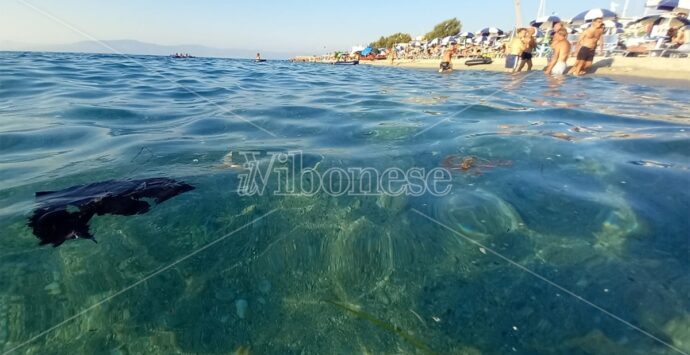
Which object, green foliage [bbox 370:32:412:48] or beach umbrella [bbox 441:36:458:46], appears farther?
green foliage [bbox 370:32:412:48]

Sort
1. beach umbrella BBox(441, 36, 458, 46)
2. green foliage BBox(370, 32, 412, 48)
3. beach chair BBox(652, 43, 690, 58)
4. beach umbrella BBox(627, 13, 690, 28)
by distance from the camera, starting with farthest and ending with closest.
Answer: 1. green foliage BBox(370, 32, 412, 48)
2. beach umbrella BBox(441, 36, 458, 46)
3. beach umbrella BBox(627, 13, 690, 28)
4. beach chair BBox(652, 43, 690, 58)

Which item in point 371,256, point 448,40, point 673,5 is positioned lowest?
point 371,256

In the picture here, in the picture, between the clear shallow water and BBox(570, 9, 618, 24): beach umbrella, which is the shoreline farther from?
the clear shallow water

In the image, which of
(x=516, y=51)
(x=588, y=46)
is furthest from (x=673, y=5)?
(x=516, y=51)

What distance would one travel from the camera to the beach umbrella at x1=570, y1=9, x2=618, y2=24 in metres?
19.0

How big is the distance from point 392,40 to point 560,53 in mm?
57334

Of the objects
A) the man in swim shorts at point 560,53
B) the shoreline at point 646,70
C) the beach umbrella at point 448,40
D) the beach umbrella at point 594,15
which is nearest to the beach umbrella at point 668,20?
the beach umbrella at point 594,15

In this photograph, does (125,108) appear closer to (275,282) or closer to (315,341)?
(275,282)

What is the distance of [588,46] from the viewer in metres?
11.9

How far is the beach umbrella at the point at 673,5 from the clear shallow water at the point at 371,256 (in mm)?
19522

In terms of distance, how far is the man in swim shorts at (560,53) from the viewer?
1204 centimetres

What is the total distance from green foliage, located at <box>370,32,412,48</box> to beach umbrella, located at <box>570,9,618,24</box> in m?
44.2

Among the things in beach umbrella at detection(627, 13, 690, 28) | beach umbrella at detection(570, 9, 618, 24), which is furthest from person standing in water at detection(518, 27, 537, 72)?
beach umbrella at detection(627, 13, 690, 28)

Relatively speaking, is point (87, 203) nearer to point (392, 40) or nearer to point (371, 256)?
point (371, 256)
